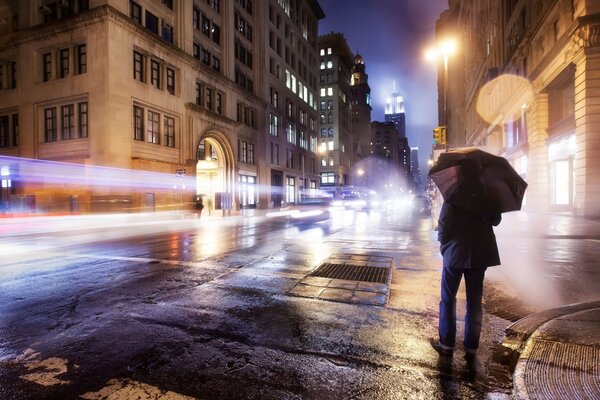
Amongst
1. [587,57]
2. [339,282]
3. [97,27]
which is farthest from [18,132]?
[587,57]

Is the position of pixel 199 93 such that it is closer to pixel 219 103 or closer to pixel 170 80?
pixel 219 103

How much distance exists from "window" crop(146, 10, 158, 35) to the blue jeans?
32.3 m

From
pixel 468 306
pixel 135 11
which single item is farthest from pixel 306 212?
pixel 468 306

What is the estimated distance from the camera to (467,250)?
3.47 m

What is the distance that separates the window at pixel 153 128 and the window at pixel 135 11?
729 cm

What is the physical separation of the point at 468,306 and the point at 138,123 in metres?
29.2

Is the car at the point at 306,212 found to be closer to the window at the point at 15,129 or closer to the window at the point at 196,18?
the window at the point at 196,18

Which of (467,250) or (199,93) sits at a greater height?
(199,93)

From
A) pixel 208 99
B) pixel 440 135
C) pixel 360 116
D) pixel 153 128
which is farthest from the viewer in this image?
pixel 360 116

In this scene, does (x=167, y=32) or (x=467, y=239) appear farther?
(x=167, y=32)

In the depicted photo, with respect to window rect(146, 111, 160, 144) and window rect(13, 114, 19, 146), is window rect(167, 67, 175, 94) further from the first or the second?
window rect(13, 114, 19, 146)

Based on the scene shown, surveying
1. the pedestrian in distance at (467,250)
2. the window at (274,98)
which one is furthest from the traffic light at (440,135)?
the window at (274,98)

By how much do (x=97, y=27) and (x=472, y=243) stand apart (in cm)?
3029

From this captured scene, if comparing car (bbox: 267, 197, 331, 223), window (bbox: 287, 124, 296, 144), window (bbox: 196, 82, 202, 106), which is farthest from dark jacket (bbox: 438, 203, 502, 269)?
window (bbox: 287, 124, 296, 144)
